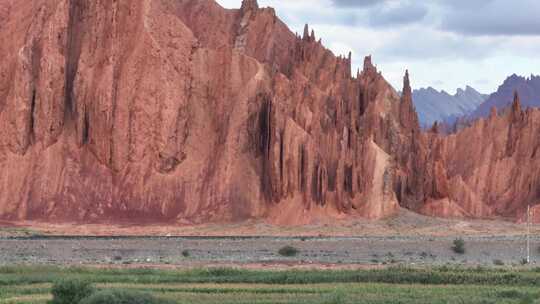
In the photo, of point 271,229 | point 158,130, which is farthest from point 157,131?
point 271,229

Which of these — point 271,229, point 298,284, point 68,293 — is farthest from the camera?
point 271,229

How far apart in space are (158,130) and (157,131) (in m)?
0.12

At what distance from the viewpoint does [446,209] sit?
124 metres

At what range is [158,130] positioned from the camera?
108 m

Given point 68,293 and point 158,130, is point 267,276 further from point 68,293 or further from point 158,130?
point 158,130

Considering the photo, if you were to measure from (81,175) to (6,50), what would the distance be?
14369 mm

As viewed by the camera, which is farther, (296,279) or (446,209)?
(446,209)

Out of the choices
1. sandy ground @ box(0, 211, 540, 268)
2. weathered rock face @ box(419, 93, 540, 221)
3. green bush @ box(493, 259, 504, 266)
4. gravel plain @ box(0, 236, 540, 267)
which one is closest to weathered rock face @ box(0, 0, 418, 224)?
sandy ground @ box(0, 211, 540, 268)

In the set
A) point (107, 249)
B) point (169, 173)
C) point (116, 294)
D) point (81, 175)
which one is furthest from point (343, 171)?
point (116, 294)

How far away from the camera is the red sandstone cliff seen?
345 feet

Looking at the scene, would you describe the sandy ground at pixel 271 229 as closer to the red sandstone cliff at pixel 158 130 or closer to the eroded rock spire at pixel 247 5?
the red sandstone cliff at pixel 158 130

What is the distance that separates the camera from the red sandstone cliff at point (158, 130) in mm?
105125

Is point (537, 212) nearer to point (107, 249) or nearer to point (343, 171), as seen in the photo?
point (343, 171)

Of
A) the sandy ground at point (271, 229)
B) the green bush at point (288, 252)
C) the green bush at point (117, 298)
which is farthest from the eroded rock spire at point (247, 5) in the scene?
the green bush at point (117, 298)
